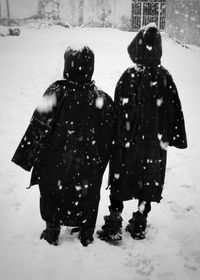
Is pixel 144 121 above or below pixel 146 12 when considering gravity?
below

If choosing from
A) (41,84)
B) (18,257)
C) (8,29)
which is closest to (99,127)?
(18,257)

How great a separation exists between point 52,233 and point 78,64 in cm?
173

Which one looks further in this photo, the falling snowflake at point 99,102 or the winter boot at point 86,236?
the winter boot at point 86,236

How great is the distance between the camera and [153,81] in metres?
3.47

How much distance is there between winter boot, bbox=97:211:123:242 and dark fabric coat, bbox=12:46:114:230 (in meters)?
0.35

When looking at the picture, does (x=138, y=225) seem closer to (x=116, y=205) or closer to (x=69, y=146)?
(x=116, y=205)

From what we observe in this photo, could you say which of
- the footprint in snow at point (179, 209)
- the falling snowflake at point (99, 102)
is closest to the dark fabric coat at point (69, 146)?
the falling snowflake at point (99, 102)

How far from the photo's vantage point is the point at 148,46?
337cm

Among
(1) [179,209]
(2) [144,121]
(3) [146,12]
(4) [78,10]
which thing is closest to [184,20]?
(3) [146,12]

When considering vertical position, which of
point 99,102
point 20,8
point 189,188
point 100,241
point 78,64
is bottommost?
point 189,188

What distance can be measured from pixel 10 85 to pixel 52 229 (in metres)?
6.97

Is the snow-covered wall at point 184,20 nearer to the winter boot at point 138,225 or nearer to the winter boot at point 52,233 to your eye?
the winter boot at point 138,225

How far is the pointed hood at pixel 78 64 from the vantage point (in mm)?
3133

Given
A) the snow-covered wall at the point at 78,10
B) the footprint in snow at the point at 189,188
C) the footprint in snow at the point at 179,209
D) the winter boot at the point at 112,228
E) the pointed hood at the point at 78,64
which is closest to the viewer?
the pointed hood at the point at 78,64
